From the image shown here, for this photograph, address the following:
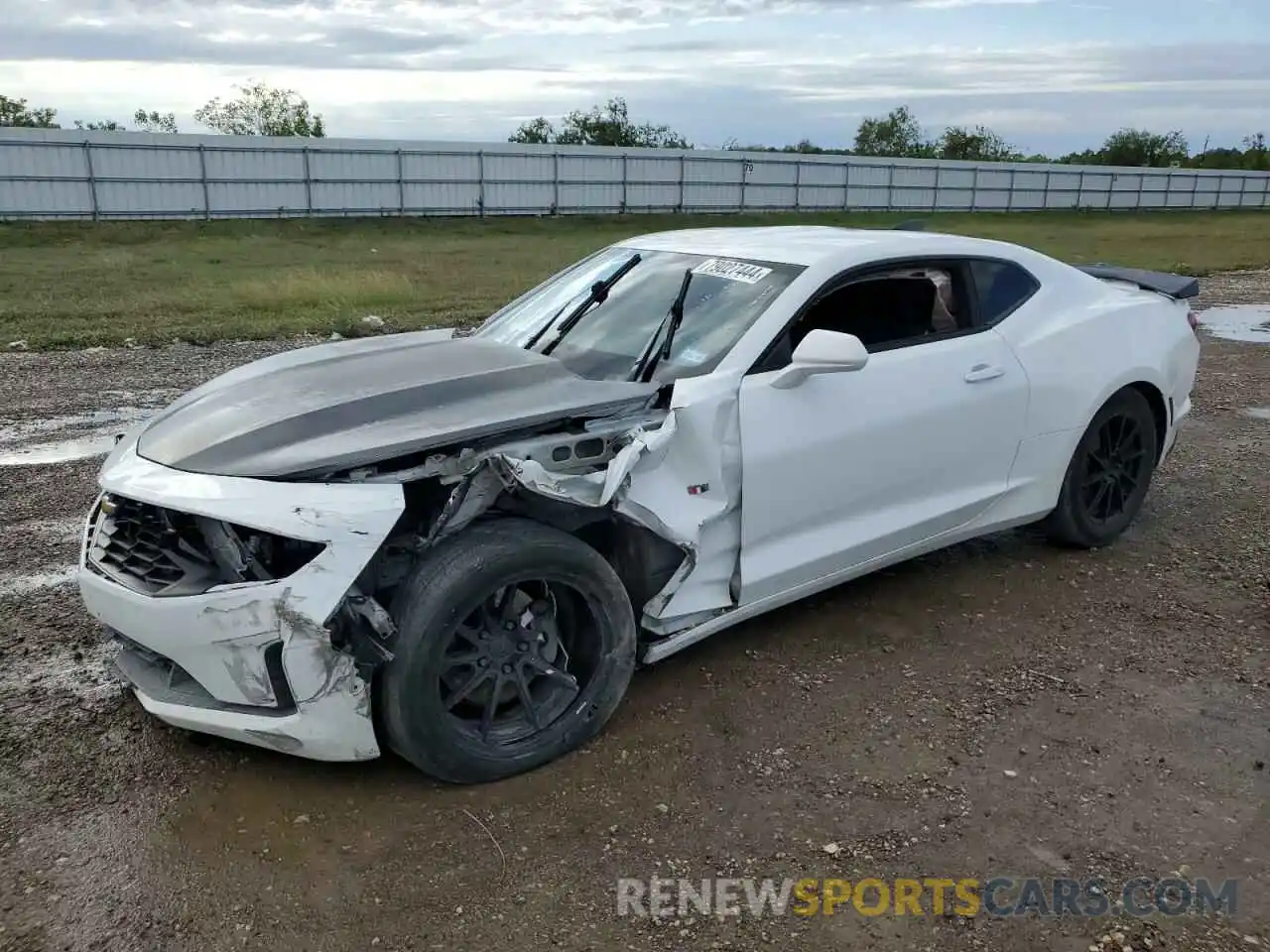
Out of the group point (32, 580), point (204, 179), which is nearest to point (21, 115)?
point (204, 179)

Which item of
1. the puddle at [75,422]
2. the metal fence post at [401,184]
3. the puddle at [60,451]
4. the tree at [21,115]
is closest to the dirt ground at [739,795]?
the puddle at [60,451]

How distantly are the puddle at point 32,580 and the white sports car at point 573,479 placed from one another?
141 centimetres

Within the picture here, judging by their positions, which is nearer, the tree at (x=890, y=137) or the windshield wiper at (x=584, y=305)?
the windshield wiper at (x=584, y=305)

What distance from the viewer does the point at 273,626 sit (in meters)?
2.83

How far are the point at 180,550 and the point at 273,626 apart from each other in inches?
20.4

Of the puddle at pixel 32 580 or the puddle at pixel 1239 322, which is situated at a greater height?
the puddle at pixel 1239 322

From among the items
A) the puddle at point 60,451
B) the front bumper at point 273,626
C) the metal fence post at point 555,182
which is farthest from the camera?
the metal fence post at point 555,182

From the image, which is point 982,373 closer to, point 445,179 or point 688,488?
point 688,488

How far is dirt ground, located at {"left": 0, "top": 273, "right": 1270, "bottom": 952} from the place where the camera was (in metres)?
2.62

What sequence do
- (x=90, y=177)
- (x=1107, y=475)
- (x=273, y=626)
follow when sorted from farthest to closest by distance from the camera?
Answer: (x=90, y=177)
(x=1107, y=475)
(x=273, y=626)

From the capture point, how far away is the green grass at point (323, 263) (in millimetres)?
11961

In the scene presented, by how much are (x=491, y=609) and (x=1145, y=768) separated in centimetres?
215

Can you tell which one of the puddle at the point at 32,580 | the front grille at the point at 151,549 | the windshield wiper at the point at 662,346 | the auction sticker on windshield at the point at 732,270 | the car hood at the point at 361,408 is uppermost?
the auction sticker on windshield at the point at 732,270

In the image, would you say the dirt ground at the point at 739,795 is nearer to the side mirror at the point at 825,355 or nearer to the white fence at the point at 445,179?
the side mirror at the point at 825,355
